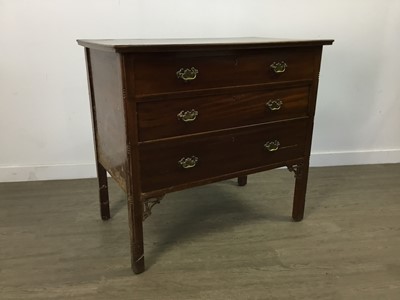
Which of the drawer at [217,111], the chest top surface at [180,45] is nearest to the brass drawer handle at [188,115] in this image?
the drawer at [217,111]

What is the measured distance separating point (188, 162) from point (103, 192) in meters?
0.61

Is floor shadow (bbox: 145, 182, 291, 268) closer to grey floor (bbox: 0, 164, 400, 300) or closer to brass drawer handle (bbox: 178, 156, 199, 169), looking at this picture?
grey floor (bbox: 0, 164, 400, 300)

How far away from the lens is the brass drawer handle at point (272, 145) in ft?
5.38

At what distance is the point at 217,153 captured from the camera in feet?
4.97

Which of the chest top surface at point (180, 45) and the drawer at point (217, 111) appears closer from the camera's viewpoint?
the chest top surface at point (180, 45)

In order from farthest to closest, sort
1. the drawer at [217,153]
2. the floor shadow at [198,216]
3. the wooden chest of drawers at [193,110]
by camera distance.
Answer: the floor shadow at [198,216] < the drawer at [217,153] < the wooden chest of drawers at [193,110]

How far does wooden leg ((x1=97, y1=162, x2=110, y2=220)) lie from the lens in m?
1.80

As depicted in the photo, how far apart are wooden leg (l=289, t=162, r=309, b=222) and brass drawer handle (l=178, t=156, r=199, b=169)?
0.56 meters

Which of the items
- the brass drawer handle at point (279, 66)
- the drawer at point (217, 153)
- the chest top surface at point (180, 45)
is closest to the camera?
the chest top surface at point (180, 45)

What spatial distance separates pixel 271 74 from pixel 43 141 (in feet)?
4.87

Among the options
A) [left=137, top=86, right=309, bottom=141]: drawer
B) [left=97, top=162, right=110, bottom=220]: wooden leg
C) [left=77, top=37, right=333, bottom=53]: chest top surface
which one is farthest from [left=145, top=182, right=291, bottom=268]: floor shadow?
[left=77, top=37, right=333, bottom=53]: chest top surface

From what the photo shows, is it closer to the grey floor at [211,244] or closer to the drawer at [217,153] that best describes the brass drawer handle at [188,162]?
the drawer at [217,153]

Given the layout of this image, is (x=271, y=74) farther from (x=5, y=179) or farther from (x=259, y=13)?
(x=5, y=179)

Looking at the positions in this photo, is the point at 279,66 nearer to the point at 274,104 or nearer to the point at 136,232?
the point at 274,104
